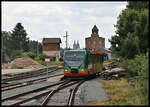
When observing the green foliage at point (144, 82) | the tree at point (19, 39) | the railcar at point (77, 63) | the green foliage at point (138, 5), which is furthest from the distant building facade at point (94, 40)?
the green foliage at point (144, 82)

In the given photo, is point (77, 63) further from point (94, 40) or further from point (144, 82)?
point (94, 40)

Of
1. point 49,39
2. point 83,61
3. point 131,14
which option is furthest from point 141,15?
point 49,39

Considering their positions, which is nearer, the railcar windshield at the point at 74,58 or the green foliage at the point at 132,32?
the green foliage at the point at 132,32

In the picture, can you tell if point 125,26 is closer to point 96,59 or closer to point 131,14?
point 131,14

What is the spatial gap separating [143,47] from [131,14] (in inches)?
246

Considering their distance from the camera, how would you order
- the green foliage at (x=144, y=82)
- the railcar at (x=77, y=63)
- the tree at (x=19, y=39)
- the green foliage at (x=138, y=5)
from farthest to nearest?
the tree at (x=19, y=39) < the green foliage at (x=138, y=5) < the railcar at (x=77, y=63) < the green foliage at (x=144, y=82)

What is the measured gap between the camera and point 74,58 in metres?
28.3

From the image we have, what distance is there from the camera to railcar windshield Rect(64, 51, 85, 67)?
92.2 feet

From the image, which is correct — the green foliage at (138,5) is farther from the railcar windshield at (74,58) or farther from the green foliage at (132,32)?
the railcar windshield at (74,58)

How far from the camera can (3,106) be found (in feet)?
42.0

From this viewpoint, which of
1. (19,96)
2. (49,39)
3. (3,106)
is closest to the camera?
(3,106)

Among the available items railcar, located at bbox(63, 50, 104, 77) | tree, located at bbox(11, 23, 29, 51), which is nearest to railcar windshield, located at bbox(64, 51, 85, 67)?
railcar, located at bbox(63, 50, 104, 77)

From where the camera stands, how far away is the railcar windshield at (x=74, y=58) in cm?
2811

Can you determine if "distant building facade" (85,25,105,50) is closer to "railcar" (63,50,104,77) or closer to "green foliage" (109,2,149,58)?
"green foliage" (109,2,149,58)
